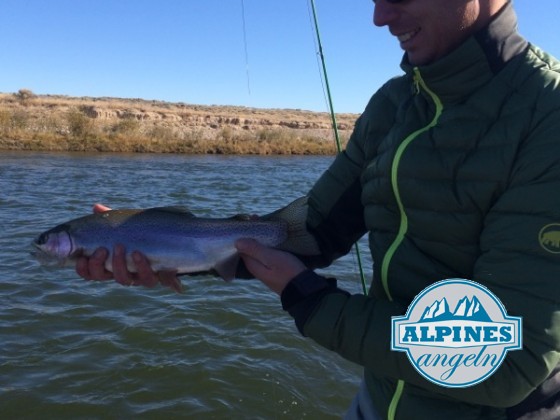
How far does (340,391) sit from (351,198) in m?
3.93

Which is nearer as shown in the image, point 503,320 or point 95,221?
point 503,320

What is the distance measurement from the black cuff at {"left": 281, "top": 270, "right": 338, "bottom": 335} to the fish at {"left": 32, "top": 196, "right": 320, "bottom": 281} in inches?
28.3

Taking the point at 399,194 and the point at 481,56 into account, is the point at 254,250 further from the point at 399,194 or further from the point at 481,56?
the point at 481,56

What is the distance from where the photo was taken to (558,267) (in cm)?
148

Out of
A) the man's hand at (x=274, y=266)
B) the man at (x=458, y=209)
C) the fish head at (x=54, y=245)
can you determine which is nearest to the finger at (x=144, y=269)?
the fish head at (x=54, y=245)

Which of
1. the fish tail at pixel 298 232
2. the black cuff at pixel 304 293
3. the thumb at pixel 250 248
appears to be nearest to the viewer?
the black cuff at pixel 304 293

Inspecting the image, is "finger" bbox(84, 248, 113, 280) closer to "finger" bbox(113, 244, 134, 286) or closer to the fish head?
"finger" bbox(113, 244, 134, 286)

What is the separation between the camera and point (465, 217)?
5.75 feet

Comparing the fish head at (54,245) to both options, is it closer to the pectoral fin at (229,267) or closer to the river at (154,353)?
the pectoral fin at (229,267)

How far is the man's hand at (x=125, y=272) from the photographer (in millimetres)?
2926

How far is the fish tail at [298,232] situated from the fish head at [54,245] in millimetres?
1428

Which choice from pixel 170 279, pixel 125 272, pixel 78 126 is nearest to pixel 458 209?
pixel 170 279

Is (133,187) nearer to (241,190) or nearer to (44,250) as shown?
(241,190)

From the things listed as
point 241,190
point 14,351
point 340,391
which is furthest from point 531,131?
point 241,190
